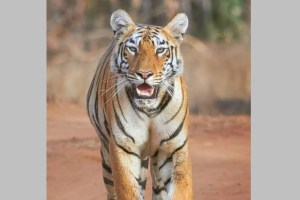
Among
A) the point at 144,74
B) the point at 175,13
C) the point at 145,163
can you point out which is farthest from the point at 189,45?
the point at 144,74

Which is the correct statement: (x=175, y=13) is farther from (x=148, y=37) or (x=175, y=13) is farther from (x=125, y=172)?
(x=125, y=172)

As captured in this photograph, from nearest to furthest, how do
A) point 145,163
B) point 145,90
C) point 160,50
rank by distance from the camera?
point 145,90, point 160,50, point 145,163

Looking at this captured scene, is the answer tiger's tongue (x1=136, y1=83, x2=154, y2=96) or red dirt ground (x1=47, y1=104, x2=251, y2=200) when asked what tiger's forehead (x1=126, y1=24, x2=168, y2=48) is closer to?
tiger's tongue (x1=136, y1=83, x2=154, y2=96)

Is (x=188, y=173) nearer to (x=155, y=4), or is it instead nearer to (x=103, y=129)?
(x=103, y=129)

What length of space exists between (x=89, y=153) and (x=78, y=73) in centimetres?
84

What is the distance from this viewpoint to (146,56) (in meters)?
6.49

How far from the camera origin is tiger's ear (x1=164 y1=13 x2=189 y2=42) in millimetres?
6738

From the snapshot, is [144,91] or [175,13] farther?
[175,13]

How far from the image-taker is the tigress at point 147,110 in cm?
656

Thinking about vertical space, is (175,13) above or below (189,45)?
above

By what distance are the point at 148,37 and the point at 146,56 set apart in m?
0.17

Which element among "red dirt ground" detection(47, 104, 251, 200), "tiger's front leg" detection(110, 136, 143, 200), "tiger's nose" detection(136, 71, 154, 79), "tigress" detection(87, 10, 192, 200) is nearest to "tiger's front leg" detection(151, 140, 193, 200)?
"tigress" detection(87, 10, 192, 200)

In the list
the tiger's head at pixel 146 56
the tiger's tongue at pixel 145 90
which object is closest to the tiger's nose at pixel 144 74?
the tiger's head at pixel 146 56

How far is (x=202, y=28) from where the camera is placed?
8914 mm
